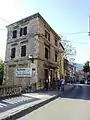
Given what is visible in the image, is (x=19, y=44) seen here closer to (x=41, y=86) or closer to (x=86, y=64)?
(x=41, y=86)

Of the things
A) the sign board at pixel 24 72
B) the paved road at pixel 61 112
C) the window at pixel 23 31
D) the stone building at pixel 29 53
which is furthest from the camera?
the window at pixel 23 31

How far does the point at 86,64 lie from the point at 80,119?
254ft

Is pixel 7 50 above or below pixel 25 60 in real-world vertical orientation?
above

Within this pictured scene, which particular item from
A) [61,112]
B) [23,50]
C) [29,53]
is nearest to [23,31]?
[23,50]

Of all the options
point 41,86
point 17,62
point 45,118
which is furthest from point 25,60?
point 45,118

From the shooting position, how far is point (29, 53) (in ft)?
83.8

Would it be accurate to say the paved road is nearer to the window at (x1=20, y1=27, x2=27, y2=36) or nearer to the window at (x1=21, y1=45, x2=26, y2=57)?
the window at (x1=21, y1=45, x2=26, y2=57)

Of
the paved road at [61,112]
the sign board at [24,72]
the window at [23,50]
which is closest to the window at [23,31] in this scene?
the window at [23,50]

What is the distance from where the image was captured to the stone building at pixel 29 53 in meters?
24.4

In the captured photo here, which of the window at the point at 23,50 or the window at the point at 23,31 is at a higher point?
the window at the point at 23,31

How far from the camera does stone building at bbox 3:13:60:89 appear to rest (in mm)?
24438

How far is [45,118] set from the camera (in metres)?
8.13

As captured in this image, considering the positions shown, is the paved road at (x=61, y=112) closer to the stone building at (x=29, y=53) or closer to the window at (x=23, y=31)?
the stone building at (x=29, y=53)

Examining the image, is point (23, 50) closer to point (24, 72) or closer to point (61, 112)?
point (24, 72)
